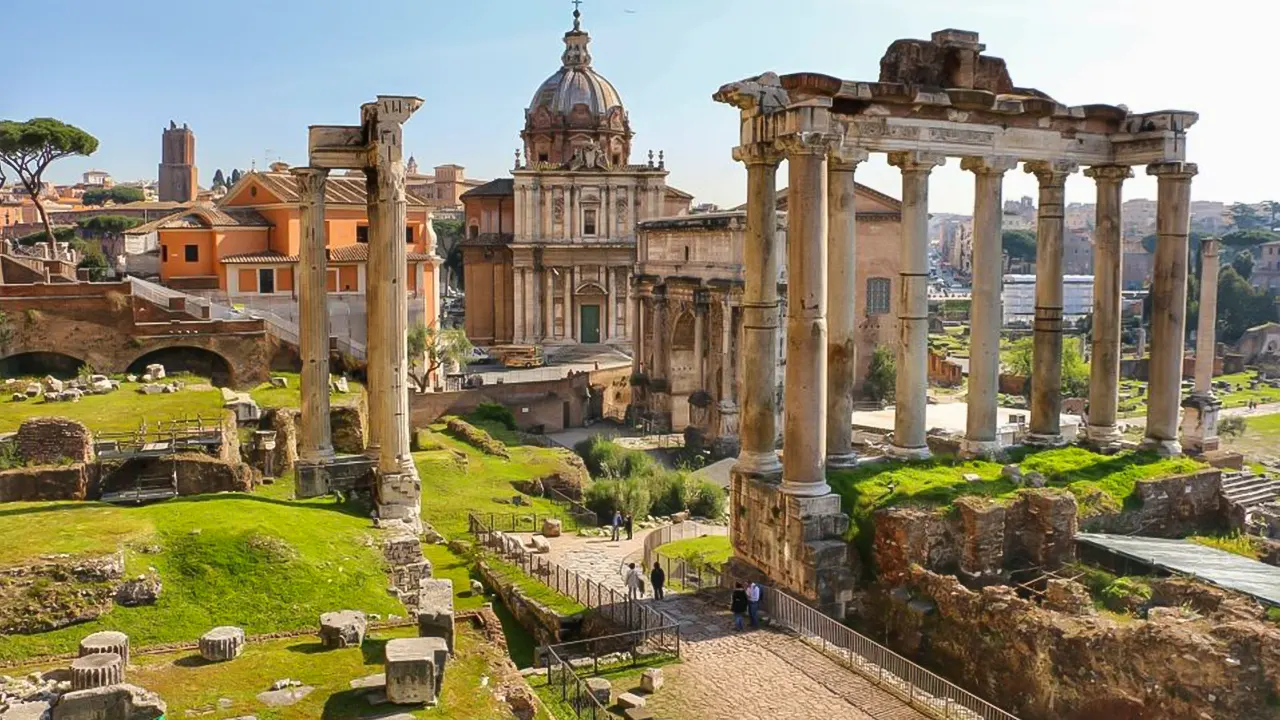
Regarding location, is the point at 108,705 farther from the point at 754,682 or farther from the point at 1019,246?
the point at 1019,246

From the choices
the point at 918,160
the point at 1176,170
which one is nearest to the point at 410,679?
the point at 918,160

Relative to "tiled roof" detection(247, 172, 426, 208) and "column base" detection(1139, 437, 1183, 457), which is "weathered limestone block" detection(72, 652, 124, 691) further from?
"tiled roof" detection(247, 172, 426, 208)

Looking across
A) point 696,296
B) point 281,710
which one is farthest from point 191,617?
point 696,296

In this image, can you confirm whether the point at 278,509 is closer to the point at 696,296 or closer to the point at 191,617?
the point at 191,617

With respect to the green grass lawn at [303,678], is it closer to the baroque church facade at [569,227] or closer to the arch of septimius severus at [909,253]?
the arch of septimius severus at [909,253]

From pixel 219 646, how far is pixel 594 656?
4796 mm

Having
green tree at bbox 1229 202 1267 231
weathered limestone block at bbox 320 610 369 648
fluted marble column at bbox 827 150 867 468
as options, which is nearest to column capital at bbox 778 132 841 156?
fluted marble column at bbox 827 150 867 468

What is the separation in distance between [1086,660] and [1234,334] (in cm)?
8418

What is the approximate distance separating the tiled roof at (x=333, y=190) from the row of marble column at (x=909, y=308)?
90.2 feet

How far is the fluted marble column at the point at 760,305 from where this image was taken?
1834 centimetres

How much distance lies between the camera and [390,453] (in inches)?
850

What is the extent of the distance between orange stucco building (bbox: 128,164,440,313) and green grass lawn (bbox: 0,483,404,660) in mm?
25033

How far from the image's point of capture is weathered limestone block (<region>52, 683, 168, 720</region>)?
11.6 metres

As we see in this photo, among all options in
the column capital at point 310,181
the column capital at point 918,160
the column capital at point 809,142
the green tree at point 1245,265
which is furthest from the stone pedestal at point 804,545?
the green tree at point 1245,265
